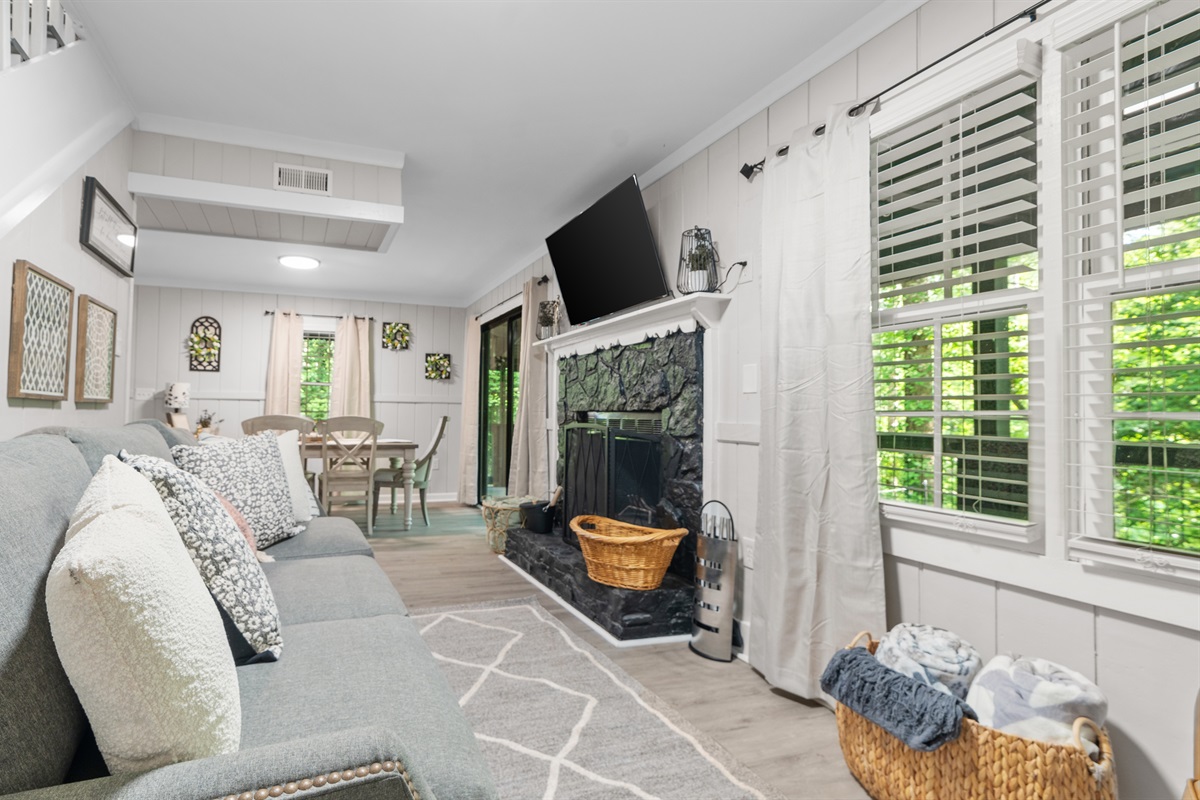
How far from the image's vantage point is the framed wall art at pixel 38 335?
202cm

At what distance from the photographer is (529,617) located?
3.14 meters

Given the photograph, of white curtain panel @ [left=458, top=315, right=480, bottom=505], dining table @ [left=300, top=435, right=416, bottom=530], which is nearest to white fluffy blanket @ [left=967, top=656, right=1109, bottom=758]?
dining table @ [left=300, top=435, right=416, bottom=530]

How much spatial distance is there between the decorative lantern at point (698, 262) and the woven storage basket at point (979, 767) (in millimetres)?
1868

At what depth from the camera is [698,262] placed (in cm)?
301

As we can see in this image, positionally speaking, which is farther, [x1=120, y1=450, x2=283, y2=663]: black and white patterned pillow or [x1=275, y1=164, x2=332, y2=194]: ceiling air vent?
[x1=275, y1=164, x2=332, y2=194]: ceiling air vent

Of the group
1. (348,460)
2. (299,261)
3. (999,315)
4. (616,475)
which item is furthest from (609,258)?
(299,261)

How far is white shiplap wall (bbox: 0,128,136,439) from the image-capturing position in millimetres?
2020

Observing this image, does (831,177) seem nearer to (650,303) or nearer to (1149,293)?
(1149,293)

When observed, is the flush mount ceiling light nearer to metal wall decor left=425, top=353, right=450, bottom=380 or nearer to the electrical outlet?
metal wall decor left=425, top=353, right=450, bottom=380

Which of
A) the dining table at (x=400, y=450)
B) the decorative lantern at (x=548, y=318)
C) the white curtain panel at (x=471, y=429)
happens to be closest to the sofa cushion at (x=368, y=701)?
the decorative lantern at (x=548, y=318)

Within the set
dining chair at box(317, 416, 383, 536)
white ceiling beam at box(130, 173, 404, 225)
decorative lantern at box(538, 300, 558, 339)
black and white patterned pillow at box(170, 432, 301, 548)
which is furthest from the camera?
dining chair at box(317, 416, 383, 536)

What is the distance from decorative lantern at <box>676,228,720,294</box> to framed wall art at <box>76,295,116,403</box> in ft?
8.13

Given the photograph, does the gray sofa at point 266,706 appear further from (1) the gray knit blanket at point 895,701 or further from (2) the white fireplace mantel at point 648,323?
(2) the white fireplace mantel at point 648,323

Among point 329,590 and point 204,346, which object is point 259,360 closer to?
point 204,346
